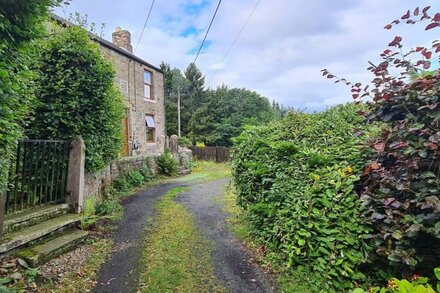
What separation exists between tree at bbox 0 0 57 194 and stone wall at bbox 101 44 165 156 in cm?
995

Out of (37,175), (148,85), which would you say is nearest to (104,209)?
(37,175)

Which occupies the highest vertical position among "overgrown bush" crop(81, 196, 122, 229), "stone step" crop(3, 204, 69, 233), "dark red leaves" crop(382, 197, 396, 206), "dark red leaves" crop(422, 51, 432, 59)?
"dark red leaves" crop(422, 51, 432, 59)

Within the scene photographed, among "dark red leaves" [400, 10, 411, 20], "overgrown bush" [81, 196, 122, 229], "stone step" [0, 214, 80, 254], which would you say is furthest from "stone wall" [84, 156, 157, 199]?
"dark red leaves" [400, 10, 411, 20]

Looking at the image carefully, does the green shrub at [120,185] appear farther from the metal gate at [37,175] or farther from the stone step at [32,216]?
the stone step at [32,216]

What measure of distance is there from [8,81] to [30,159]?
214cm

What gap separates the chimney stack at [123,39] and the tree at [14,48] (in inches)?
534

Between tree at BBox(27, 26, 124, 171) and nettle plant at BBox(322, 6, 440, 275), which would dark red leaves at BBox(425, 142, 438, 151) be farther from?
tree at BBox(27, 26, 124, 171)

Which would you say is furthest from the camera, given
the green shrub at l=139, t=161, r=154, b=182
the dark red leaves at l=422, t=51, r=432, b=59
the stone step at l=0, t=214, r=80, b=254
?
the green shrub at l=139, t=161, r=154, b=182

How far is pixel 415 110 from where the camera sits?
106 inches

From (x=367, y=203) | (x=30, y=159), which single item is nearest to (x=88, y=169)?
(x=30, y=159)

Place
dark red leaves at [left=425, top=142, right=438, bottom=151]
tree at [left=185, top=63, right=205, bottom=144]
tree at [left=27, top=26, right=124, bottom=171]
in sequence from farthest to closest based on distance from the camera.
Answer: tree at [left=185, top=63, right=205, bottom=144], tree at [left=27, top=26, right=124, bottom=171], dark red leaves at [left=425, top=142, right=438, bottom=151]

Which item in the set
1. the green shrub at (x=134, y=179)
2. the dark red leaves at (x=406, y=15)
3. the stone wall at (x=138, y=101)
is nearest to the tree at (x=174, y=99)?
the stone wall at (x=138, y=101)

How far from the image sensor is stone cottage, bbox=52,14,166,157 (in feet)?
42.4

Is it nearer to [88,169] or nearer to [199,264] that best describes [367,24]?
[199,264]
